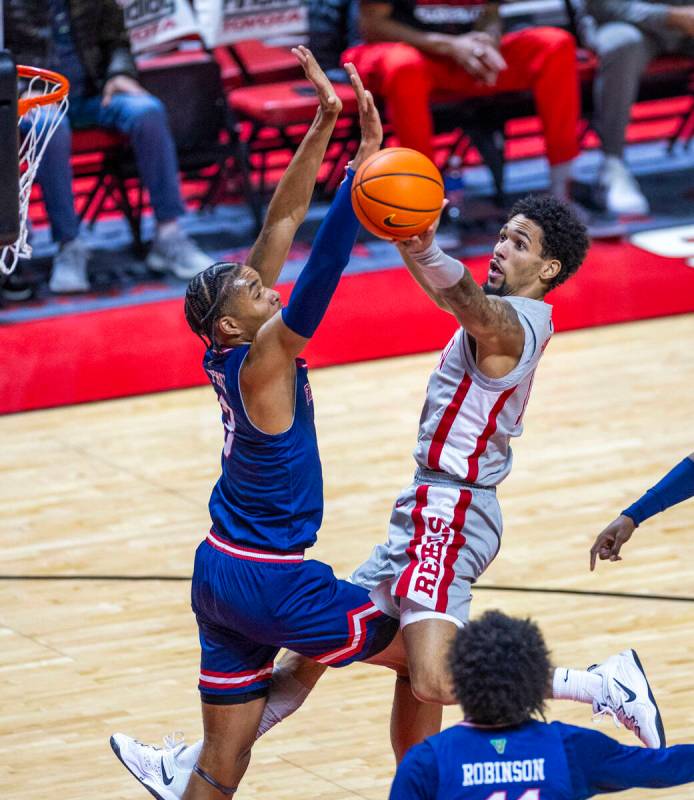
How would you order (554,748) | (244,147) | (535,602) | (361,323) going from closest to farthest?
(554,748) → (535,602) → (361,323) → (244,147)

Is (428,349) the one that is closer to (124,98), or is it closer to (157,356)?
(157,356)

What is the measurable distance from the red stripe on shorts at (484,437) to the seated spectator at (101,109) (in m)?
5.42

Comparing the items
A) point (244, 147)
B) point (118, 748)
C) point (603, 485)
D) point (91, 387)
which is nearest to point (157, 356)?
point (91, 387)

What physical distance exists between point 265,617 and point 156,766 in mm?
686

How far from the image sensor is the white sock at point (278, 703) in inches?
161

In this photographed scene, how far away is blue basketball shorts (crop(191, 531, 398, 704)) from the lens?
3.79m

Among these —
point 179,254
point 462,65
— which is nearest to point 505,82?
point 462,65

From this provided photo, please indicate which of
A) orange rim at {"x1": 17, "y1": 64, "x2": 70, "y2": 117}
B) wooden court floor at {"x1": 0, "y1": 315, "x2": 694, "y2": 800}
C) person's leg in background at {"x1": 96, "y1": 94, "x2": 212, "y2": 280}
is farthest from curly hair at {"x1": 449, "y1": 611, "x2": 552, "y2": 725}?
person's leg in background at {"x1": 96, "y1": 94, "x2": 212, "y2": 280}

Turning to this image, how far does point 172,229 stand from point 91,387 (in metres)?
1.55

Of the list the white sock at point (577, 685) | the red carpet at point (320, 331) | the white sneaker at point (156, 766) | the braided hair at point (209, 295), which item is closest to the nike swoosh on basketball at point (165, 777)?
the white sneaker at point (156, 766)

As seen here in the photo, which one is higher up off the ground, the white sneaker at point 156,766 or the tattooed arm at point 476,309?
the tattooed arm at point 476,309

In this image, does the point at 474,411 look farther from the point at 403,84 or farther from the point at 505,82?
the point at 505,82

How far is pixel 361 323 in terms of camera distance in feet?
29.6

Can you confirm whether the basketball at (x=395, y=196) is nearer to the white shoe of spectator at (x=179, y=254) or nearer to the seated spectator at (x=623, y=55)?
the white shoe of spectator at (x=179, y=254)
